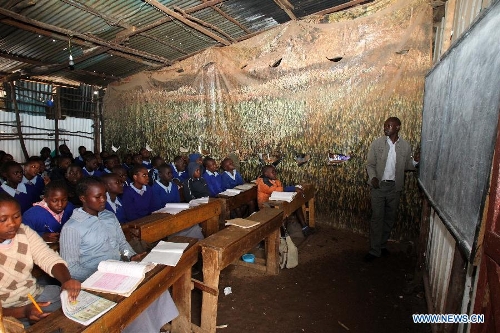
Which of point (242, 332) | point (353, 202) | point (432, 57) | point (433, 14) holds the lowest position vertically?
point (242, 332)

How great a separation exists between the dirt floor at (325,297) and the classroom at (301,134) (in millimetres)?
23

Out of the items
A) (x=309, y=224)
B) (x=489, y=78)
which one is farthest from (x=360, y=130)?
(x=489, y=78)

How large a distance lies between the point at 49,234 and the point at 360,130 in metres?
4.73

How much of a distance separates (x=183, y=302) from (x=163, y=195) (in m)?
2.01

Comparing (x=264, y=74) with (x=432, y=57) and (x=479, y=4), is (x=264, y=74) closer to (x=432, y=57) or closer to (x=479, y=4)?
(x=432, y=57)

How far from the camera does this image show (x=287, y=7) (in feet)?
17.9

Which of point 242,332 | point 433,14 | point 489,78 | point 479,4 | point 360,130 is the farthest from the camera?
point 360,130

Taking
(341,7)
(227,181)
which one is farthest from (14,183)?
(341,7)

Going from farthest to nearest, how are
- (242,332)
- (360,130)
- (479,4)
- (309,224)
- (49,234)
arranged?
(309,224)
(360,130)
(242,332)
(49,234)
(479,4)

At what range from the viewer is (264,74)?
6.16m

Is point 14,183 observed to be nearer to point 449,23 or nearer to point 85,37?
point 85,37

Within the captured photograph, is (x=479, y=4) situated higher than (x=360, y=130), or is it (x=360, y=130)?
(x=479, y=4)

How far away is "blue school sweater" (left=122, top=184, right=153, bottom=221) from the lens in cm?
374

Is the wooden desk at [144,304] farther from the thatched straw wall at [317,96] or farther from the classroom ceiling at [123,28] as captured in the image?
the classroom ceiling at [123,28]
